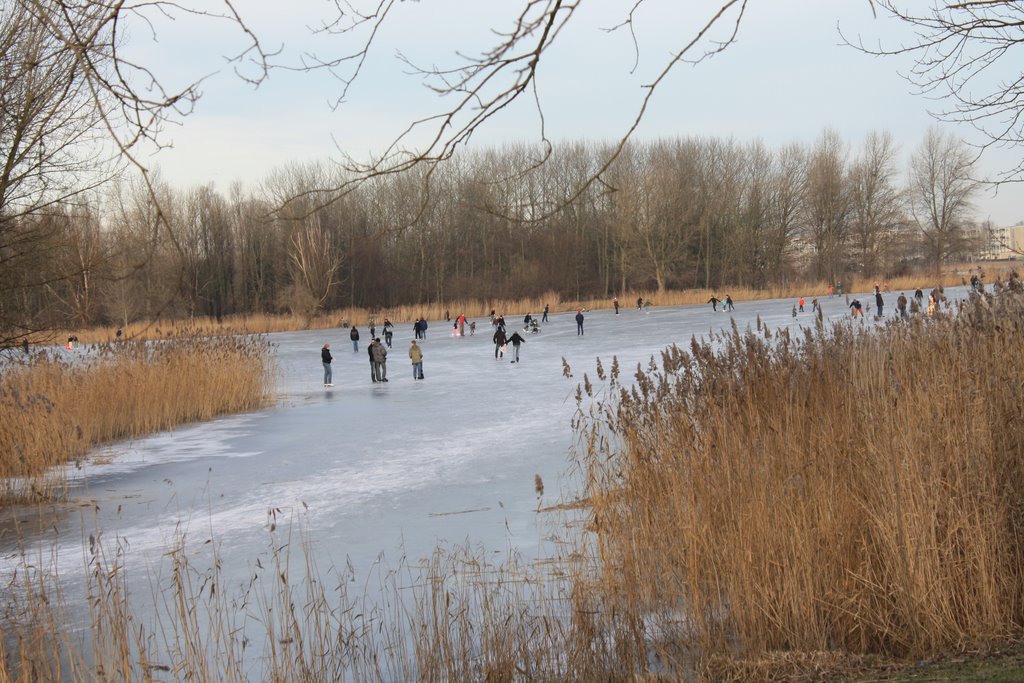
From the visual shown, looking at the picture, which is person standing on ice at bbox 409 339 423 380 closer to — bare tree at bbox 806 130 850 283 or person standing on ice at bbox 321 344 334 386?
person standing on ice at bbox 321 344 334 386

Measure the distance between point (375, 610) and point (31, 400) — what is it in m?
7.49

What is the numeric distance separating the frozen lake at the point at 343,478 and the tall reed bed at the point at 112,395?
22.3 inches

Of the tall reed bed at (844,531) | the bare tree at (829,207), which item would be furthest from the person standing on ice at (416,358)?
the bare tree at (829,207)

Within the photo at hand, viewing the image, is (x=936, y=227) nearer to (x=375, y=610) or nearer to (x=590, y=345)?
(x=590, y=345)

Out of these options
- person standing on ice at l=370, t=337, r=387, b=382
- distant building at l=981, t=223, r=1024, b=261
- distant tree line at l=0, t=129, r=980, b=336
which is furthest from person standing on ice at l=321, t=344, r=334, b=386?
distant tree line at l=0, t=129, r=980, b=336

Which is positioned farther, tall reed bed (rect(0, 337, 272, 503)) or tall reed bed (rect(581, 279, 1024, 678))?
tall reed bed (rect(0, 337, 272, 503))

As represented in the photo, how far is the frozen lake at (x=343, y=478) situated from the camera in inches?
279

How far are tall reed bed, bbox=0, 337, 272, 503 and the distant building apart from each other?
350 inches

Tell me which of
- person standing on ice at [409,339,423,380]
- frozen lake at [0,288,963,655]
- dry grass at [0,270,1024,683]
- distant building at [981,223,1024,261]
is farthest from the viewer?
person standing on ice at [409,339,423,380]

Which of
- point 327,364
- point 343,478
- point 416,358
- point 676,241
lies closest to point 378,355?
point 416,358

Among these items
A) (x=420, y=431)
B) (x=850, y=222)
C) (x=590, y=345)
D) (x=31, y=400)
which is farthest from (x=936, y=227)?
(x=31, y=400)

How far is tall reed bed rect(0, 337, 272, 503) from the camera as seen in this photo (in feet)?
34.5

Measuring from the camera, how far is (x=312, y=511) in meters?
8.32

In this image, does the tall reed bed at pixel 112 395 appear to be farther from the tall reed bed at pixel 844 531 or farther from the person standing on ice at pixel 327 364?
the tall reed bed at pixel 844 531
